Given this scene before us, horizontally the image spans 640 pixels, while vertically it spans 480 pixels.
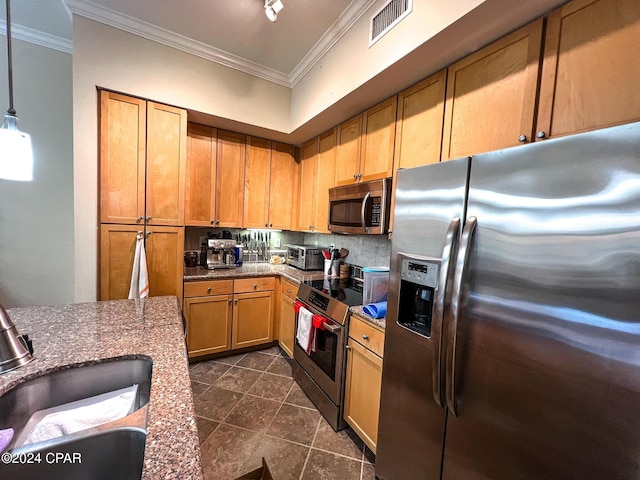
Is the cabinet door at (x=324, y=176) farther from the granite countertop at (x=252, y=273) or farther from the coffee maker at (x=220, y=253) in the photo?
the coffee maker at (x=220, y=253)

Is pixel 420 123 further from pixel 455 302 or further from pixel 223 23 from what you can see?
pixel 223 23

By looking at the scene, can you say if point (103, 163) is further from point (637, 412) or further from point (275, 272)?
point (637, 412)

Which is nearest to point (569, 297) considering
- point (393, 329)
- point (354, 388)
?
point (393, 329)

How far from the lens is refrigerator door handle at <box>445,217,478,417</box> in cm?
94

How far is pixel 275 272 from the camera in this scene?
283cm

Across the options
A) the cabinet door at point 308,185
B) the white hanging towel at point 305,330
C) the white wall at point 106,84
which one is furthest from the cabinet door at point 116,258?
the cabinet door at point 308,185

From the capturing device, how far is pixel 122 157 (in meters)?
2.08

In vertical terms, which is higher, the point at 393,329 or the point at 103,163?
the point at 103,163

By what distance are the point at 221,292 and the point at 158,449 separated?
6.94 ft

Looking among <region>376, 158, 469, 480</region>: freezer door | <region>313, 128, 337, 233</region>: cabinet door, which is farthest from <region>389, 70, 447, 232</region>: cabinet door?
<region>313, 128, 337, 233</region>: cabinet door

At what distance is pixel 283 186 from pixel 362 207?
60.6 inches

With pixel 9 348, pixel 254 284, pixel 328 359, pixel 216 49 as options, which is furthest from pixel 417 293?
pixel 216 49

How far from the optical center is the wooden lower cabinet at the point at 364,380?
150 cm

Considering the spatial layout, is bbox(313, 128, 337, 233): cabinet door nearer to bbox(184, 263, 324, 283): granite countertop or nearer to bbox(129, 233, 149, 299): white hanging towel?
bbox(184, 263, 324, 283): granite countertop
